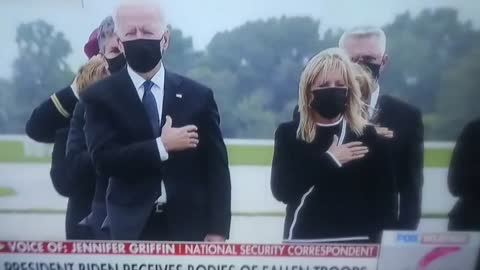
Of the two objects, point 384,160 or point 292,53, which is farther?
point 384,160

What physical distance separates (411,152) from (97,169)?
0.84 metres

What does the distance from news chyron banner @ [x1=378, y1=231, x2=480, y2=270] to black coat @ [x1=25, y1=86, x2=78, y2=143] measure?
0.94m

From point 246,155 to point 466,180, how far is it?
2.03 ft

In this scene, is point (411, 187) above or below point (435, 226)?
above

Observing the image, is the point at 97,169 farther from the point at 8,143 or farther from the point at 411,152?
the point at 411,152

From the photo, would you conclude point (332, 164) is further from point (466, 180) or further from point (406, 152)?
point (466, 180)

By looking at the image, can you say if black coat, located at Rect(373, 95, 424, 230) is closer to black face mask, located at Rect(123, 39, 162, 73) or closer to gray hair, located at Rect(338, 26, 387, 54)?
gray hair, located at Rect(338, 26, 387, 54)

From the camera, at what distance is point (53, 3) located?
1349 mm

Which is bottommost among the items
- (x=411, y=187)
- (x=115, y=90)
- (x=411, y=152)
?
(x=411, y=187)

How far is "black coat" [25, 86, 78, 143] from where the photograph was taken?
1435mm

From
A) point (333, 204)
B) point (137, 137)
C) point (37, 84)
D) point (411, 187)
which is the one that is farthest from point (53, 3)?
point (411, 187)

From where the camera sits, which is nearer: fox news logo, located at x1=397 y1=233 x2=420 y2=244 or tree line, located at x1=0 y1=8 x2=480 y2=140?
tree line, located at x1=0 y1=8 x2=480 y2=140

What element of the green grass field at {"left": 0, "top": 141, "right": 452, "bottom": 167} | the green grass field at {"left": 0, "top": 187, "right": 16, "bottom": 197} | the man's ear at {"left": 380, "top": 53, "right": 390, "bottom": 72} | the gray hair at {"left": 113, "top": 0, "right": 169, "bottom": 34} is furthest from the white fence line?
the gray hair at {"left": 113, "top": 0, "right": 169, "bottom": 34}

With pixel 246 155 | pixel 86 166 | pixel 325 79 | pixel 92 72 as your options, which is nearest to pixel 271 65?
pixel 325 79
